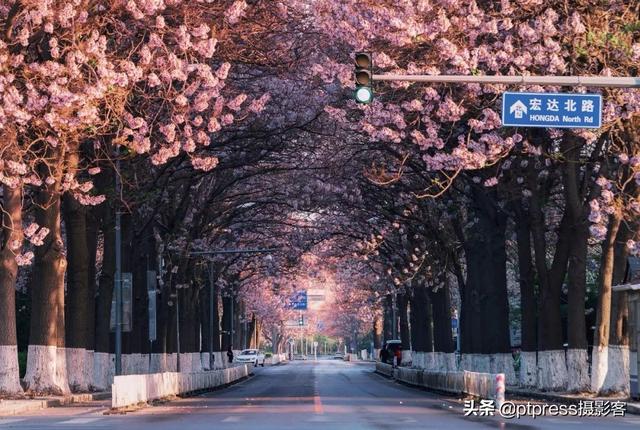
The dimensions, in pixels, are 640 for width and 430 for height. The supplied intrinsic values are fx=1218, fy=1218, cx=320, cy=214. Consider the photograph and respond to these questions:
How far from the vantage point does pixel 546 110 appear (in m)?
24.4

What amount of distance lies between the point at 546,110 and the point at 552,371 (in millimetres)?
13393

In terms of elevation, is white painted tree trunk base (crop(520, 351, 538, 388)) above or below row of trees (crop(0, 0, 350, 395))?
below

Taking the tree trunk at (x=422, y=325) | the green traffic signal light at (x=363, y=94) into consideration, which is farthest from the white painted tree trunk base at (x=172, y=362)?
the green traffic signal light at (x=363, y=94)

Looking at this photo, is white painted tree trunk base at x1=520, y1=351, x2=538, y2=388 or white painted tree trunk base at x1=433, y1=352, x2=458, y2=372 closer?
white painted tree trunk base at x1=520, y1=351, x2=538, y2=388

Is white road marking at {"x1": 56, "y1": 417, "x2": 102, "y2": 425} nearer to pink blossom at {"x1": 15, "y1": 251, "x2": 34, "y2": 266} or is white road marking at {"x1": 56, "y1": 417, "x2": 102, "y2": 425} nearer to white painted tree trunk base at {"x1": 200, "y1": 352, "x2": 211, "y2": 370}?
pink blossom at {"x1": 15, "y1": 251, "x2": 34, "y2": 266}

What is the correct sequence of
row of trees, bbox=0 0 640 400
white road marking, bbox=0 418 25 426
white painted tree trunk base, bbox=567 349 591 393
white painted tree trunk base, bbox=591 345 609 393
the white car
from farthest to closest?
the white car < white painted tree trunk base, bbox=567 349 591 393 < white painted tree trunk base, bbox=591 345 609 393 < row of trees, bbox=0 0 640 400 < white road marking, bbox=0 418 25 426

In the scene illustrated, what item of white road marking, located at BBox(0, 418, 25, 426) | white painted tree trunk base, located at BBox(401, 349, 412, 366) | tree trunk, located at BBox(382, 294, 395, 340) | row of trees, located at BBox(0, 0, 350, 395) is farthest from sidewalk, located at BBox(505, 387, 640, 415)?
tree trunk, located at BBox(382, 294, 395, 340)

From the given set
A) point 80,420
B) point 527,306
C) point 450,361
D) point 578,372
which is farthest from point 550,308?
point 450,361

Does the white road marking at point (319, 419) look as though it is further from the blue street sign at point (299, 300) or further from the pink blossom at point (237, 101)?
the blue street sign at point (299, 300)

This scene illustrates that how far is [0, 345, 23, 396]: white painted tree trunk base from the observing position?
3180 centimetres

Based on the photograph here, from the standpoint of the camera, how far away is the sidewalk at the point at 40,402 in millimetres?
28062

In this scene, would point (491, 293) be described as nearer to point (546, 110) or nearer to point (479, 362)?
point (479, 362)

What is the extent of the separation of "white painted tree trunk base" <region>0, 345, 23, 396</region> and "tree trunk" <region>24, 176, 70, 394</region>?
166 cm

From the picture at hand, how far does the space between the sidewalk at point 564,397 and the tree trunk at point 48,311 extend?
→ 1324 centimetres
